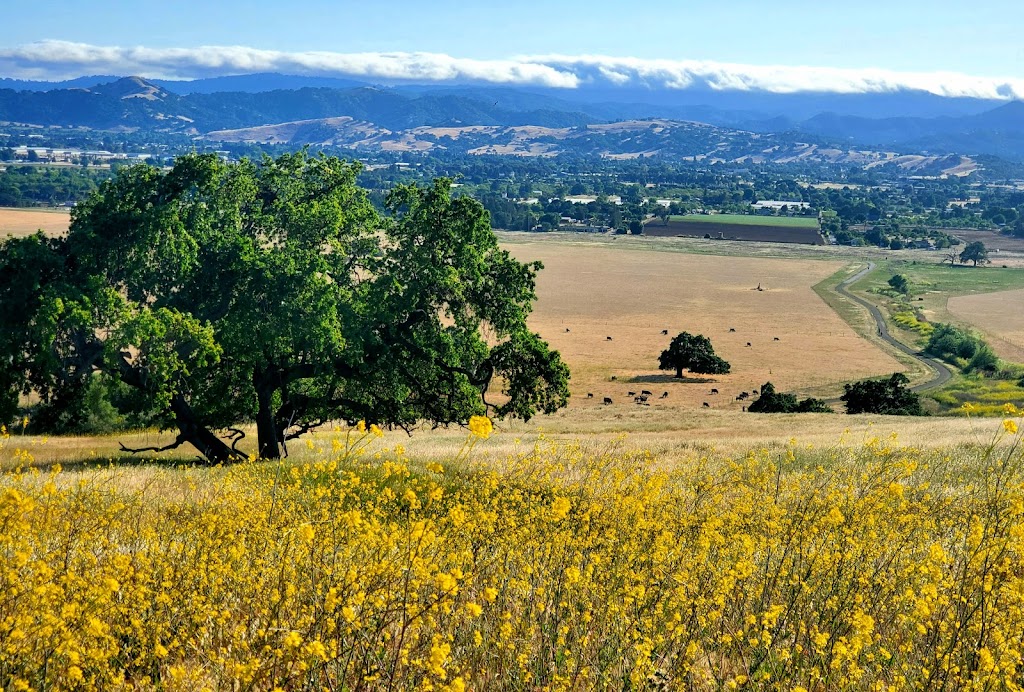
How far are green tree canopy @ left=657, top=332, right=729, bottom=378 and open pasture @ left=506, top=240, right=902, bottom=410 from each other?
49.2 inches

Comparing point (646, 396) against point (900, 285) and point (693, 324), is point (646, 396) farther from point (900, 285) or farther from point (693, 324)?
point (900, 285)

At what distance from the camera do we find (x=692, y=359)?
259ft

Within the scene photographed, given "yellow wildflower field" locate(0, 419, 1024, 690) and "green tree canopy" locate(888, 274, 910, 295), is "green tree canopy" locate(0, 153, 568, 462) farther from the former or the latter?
"green tree canopy" locate(888, 274, 910, 295)

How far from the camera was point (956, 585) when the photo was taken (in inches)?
295

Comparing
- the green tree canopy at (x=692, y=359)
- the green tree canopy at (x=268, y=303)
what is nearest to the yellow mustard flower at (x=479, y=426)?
the green tree canopy at (x=268, y=303)

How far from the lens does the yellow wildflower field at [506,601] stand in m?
5.69

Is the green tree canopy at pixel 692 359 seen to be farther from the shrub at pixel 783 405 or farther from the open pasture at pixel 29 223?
the open pasture at pixel 29 223

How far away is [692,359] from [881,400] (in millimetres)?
23850

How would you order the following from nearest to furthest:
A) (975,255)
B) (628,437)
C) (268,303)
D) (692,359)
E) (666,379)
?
(268,303) → (628,437) → (666,379) → (692,359) → (975,255)

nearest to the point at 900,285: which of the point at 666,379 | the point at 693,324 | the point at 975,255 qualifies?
the point at 693,324

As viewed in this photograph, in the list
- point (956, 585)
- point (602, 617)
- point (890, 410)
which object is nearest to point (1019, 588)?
point (956, 585)

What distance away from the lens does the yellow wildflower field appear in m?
5.69

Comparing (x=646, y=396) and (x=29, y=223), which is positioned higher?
(x=29, y=223)

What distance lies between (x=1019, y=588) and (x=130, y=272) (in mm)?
22880
